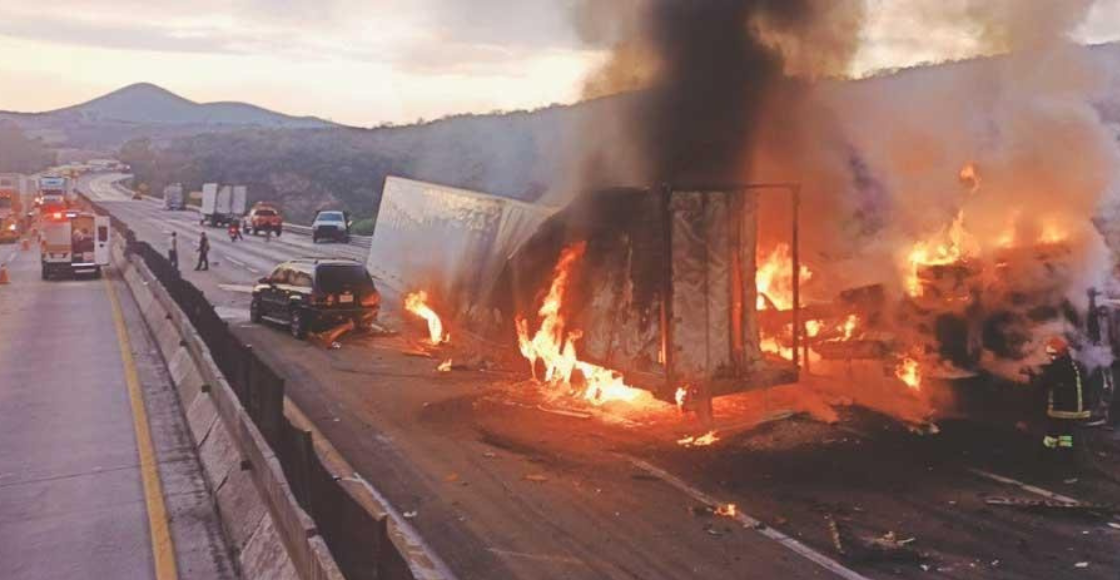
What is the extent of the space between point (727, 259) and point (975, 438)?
12.3 ft

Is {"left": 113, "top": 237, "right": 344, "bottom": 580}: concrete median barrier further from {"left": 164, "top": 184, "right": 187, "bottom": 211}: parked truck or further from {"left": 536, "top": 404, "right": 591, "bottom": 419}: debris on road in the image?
{"left": 164, "top": 184, "right": 187, "bottom": 211}: parked truck

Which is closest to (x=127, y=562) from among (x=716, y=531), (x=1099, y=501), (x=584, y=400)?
(x=716, y=531)

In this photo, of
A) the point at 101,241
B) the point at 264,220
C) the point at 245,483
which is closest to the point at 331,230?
the point at 264,220

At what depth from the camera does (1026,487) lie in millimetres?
10398

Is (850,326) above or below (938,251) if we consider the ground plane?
below

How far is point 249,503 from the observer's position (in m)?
8.80

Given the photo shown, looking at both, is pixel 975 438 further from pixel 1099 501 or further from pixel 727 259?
pixel 727 259

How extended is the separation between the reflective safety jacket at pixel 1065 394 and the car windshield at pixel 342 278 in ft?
46.1

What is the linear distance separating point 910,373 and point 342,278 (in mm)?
12036

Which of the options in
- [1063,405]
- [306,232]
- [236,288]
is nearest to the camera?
[1063,405]

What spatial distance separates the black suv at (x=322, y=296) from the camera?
2062 cm

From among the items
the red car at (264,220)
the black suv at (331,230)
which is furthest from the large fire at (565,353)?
the red car at (264,220)

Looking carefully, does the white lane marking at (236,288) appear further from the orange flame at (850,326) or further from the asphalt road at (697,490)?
the orange flame at (850,326)

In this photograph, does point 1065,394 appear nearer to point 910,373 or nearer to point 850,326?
point 910,373
